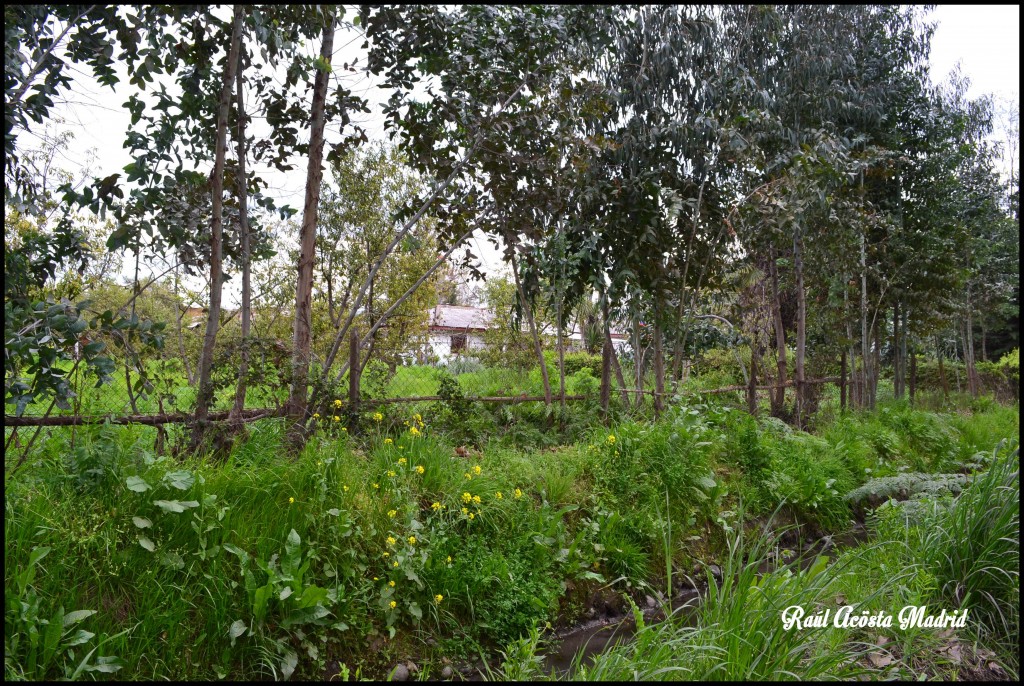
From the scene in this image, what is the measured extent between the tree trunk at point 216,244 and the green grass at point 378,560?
244mm

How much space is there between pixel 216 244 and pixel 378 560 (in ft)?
7.59

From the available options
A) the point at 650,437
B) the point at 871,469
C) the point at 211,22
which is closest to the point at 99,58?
the point at 211,22

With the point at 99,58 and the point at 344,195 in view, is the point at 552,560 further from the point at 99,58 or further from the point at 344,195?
the point at 344,195

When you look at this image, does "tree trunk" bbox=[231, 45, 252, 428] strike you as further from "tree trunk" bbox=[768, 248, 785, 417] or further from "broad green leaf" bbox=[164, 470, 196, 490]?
"tree trunk" bbox=[768, 248, 785, 417]

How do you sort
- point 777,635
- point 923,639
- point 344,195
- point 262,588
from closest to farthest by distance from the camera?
1. point 777,635
2. point 923,639
3. point 262,588
4. point 344,195

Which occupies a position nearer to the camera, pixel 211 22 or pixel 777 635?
pixel 777 635

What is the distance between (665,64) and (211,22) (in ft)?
14.2

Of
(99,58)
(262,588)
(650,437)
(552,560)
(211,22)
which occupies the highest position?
(211,22)

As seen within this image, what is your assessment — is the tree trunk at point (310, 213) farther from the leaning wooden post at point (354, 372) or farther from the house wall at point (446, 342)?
the house wall at point (446, 342)

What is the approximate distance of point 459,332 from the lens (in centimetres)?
1068

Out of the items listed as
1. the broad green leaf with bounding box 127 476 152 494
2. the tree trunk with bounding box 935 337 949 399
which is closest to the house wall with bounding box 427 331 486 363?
the broad green leaf with bounding box 127 476 152 494

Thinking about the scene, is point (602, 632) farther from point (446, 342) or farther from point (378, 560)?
point (446, 342)

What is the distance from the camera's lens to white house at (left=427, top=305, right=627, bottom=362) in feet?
30.8

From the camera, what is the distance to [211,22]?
11.1 ft
